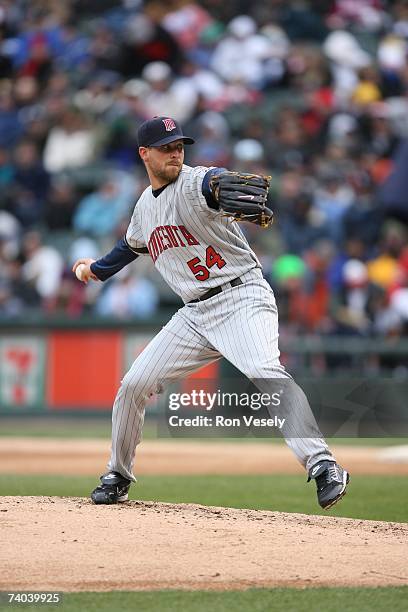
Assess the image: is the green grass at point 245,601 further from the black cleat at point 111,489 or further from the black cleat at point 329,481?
the black cleat at point 111,489

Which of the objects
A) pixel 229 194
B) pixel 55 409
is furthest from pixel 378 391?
pixel 229 194

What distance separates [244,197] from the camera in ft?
16.7

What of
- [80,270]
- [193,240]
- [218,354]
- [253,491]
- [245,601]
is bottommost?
[253,491]

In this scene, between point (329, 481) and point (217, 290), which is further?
point (217, 290)

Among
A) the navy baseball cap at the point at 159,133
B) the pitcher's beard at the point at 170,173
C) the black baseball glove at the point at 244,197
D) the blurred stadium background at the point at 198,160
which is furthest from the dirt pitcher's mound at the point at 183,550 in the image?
the blurred stadium background at the point at 198,160

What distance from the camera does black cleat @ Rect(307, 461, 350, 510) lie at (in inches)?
209

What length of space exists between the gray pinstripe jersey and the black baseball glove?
28 centimetres

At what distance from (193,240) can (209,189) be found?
0.37 metres

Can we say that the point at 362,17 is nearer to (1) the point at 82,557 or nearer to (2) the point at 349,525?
(2) the point at 349,525

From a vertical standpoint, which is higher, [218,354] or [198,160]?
[198,160]

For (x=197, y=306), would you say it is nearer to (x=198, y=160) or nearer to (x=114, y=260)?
(x=114, y=260)

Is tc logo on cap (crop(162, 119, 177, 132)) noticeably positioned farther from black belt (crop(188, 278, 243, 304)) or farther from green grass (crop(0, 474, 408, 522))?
green grass (crop(0, 474, 408, 522))

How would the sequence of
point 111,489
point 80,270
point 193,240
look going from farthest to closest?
point 80,270 → point 111,489 → point 193,240

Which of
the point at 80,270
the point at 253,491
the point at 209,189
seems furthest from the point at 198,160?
the point at 209,189
